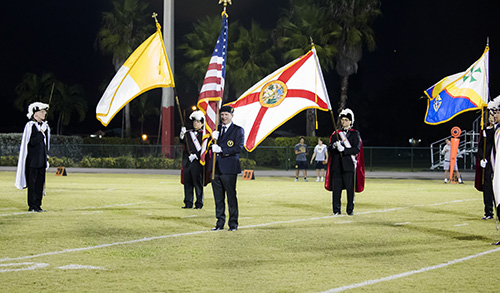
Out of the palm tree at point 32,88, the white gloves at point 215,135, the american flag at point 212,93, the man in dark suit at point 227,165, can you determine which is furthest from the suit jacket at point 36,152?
the palm tree at point 32,88

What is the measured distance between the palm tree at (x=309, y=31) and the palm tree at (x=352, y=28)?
2.51 feet

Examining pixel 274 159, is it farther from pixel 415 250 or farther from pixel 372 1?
pixel 415 250

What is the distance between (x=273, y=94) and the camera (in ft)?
47.1

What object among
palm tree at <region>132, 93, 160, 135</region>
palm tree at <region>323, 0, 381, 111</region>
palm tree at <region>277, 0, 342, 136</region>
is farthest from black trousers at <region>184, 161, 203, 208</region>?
palm tree at <region>132, 93, 160, 135</region>

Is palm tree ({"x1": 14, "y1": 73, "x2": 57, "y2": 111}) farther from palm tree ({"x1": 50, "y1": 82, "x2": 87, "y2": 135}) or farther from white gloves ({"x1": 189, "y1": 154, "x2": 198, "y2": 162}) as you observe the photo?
white gloves ({"x1": 189, "y1": 154, "x2": 198, "y2": 162})

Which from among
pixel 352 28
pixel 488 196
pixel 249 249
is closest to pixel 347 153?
pixel 488 196

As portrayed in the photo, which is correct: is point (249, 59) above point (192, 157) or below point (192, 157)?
above

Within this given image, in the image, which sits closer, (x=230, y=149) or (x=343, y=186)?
(x=230, y=149)

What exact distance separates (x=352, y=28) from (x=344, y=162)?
3469 cm

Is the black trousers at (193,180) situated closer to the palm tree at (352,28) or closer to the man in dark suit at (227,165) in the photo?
the man in dark suit at (227,165)

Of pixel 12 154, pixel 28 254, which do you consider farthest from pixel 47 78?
pixel 28 254

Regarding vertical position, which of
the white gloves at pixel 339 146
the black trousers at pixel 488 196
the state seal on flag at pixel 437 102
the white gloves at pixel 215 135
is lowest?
the black trousers at pixel 488 196

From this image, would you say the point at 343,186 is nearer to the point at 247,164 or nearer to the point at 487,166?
the point at 487,166

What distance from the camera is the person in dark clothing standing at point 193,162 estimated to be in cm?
1425
